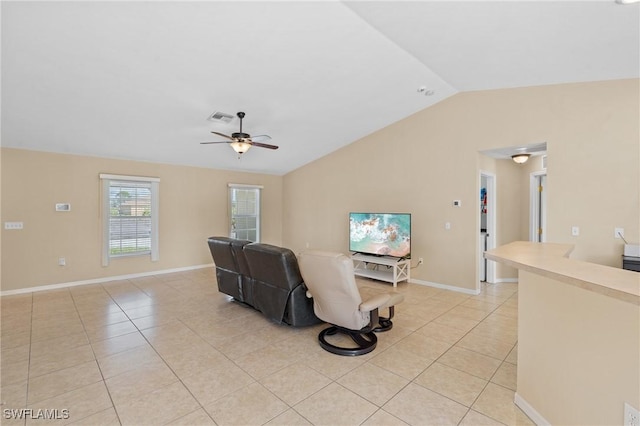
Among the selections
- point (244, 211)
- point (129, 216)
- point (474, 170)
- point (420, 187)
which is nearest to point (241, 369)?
point (420, 187)

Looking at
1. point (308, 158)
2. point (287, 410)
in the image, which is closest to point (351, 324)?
point (287, 410)

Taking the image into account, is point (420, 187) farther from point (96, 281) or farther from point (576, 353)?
point (96, 281)

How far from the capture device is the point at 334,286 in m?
2.70

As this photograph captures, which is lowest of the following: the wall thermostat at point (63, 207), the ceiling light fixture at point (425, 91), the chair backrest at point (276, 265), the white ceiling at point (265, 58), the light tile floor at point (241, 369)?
the light tile floor at point (241, 369)

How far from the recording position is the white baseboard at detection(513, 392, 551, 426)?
1.80 metres

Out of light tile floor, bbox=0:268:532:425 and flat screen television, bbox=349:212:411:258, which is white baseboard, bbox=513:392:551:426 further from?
flat screen television, bbox=349:212:411:258

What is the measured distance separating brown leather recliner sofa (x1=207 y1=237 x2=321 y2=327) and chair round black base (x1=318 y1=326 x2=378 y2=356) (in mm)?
258

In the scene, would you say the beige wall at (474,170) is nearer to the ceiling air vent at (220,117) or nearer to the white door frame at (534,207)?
the white door frame at (534,207)

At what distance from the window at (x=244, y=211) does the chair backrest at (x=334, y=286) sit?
5.04 metres

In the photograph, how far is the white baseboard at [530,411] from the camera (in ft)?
5.90

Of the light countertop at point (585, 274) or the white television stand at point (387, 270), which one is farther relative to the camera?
the white television stand at point (387, 270)

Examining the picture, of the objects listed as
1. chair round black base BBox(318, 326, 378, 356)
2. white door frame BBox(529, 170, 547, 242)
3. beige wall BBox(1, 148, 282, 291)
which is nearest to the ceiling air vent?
beige wall BBox(1, 148, 282, 291)

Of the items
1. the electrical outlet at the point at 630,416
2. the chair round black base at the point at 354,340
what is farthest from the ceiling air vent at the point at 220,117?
the electrical outlet at the point at 630,416

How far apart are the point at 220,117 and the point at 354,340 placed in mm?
3759
